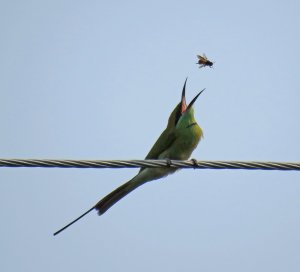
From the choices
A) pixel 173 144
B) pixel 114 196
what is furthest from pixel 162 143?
pixel 114 196

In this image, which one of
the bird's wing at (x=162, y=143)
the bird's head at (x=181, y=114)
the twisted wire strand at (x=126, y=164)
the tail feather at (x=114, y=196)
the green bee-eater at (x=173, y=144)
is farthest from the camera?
the bird's head at (x=181, y=114)

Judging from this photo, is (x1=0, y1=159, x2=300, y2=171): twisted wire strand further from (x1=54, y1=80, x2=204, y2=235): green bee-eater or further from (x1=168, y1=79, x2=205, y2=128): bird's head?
(x1=168, y1=79, x2=205, y2=128): bird's head

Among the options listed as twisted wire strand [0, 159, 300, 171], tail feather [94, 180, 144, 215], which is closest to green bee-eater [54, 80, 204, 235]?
tail feather [94, 180, 144, 215]

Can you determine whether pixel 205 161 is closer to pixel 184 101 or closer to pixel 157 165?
pixel 157 165

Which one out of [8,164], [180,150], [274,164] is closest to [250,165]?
[274,164]

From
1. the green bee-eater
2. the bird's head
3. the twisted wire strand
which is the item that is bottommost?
the twisted wire strand

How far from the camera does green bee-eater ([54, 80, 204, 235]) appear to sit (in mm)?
4691

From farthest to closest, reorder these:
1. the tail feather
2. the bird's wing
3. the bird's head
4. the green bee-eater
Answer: the bird's head → the bird's wing → the green bee-eater → the tail feather

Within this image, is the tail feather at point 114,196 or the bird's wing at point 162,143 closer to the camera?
the tail feather at point 114,196

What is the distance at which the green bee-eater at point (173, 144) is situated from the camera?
4.69 metres

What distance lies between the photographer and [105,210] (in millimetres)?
4539

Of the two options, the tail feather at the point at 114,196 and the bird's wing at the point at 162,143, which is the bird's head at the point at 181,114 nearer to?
the bird's wing at the point at 162,143

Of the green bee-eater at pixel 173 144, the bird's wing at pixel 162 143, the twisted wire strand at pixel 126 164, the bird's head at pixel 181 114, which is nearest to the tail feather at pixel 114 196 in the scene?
the green bee-eater at pixel 173 144

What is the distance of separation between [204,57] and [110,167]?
12.8ft
